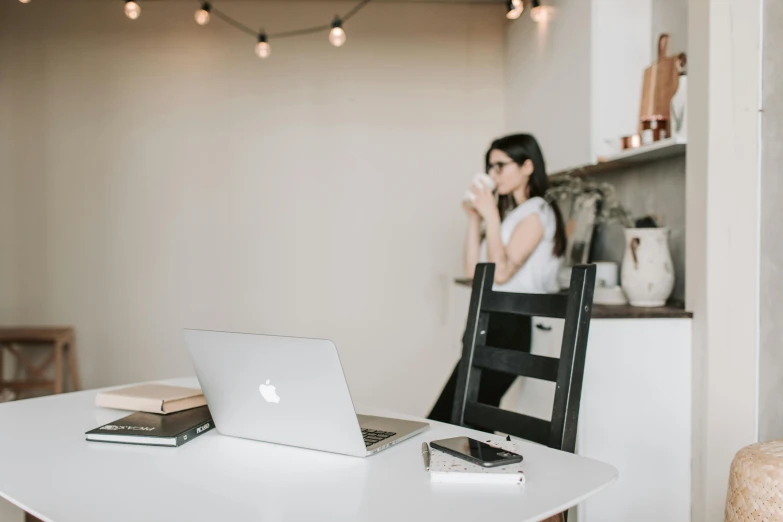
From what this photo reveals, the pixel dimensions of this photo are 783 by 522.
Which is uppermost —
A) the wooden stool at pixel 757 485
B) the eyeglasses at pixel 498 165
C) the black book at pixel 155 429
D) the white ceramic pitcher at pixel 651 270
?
the eyeglasses at pixel 498 165

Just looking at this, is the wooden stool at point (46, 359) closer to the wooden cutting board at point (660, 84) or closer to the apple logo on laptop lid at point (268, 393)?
the apple logo on laptop lid at point (268, 393)

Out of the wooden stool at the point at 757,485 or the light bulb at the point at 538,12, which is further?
the light bulb at the point at 538,12

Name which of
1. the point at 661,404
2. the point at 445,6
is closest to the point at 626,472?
the point at 661,404

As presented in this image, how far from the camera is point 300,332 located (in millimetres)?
4223

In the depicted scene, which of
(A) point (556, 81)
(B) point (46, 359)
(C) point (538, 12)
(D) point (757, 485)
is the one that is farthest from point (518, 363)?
(B) point (46, 359)

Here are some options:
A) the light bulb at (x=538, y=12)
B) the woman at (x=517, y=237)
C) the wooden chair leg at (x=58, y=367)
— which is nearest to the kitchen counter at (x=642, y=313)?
the woman at (x=517, y=237)

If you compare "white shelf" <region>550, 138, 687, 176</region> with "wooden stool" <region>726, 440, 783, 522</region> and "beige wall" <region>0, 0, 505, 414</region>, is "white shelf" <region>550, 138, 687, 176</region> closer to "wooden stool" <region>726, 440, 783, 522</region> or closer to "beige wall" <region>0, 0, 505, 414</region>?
"wooden stool" <region>726, 440, 783, 522</region>

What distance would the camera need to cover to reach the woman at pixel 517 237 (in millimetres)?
2473

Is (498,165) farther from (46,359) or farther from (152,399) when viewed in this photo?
(46,359)

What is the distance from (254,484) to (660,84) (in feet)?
7.36

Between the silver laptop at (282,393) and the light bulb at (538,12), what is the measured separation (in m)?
2.49

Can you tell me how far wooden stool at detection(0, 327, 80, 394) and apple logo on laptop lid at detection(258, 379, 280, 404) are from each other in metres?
2.99

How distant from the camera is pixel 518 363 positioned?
1.57 metres

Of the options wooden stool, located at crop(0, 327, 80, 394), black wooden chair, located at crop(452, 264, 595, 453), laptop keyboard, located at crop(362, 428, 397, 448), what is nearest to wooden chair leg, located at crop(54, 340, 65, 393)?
wooden stool, located at crop(0, 327, 80, 394)
